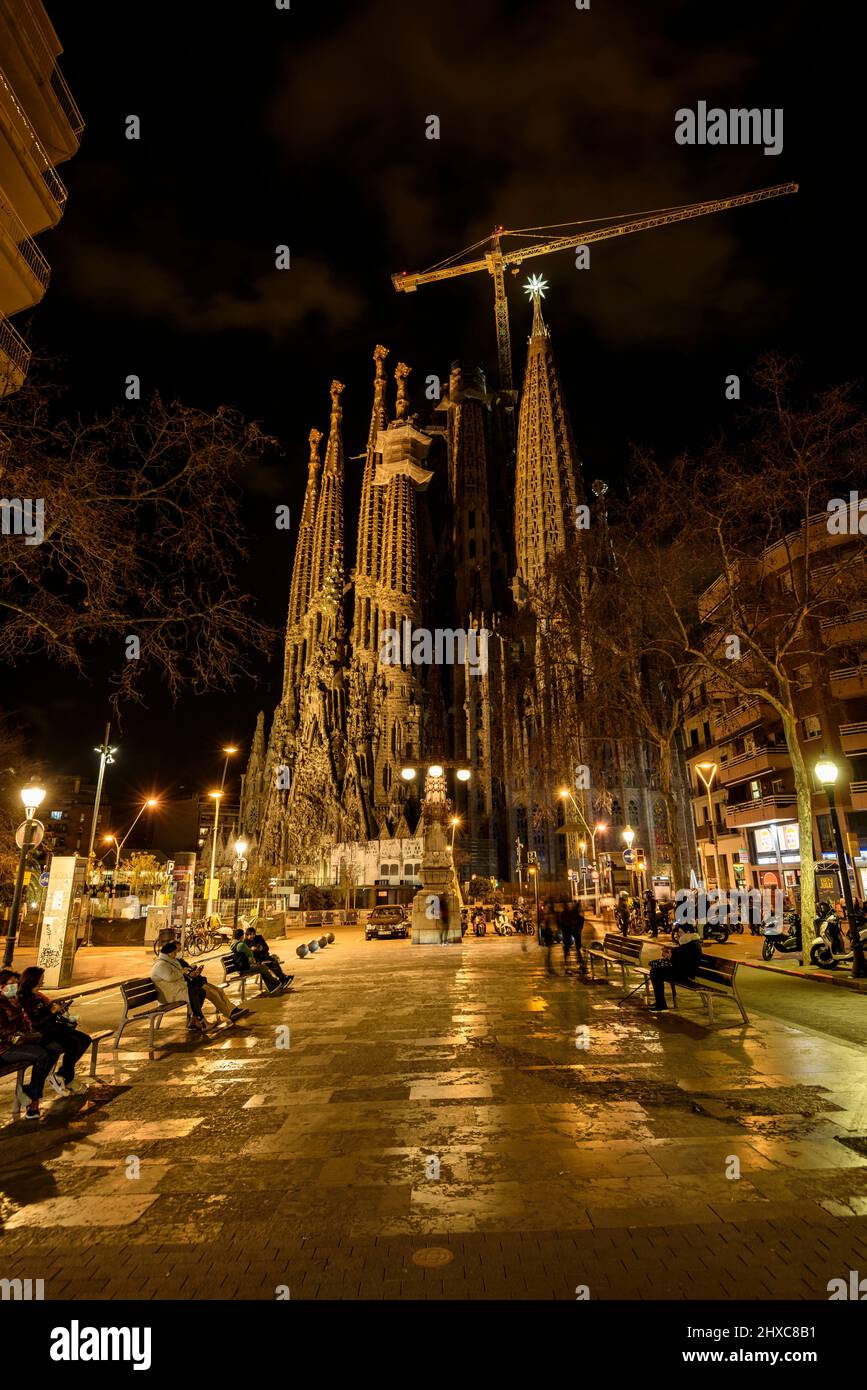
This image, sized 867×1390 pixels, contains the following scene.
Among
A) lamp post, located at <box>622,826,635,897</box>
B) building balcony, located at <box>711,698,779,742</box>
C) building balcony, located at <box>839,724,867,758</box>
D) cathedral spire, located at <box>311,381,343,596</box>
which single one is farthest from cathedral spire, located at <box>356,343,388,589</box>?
building balcony, located at <box>839,724,867,758</box>

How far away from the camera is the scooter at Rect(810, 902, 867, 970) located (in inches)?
551

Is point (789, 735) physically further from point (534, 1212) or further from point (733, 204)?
point (733, 204)

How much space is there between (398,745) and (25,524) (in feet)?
190

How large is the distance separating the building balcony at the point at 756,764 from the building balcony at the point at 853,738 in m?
3.16

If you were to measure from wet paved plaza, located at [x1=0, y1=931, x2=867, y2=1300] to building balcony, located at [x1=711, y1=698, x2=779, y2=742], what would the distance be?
77.7 ft

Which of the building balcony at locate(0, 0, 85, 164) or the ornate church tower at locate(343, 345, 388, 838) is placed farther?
the ornate church tower at locate(343, 345, 388, 838)

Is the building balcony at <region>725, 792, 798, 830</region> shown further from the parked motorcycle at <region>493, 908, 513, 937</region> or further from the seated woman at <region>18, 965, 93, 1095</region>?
the seated woman at <region>18, 965, 93, 1095</region>

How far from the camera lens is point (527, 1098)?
585 centimetres

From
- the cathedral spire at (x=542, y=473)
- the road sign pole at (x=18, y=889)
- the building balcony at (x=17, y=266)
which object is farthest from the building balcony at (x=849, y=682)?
the cathedral spire at (x=542, y=473)

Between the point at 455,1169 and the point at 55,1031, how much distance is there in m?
4.34

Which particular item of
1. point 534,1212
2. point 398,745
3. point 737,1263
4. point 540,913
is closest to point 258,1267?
point 534,1212

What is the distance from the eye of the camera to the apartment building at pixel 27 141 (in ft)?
40.5

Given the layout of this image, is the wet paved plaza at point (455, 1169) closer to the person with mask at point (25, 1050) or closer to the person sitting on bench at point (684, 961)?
the person with mask at point (25, 1050)

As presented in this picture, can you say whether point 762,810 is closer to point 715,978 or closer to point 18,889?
point 715,978
